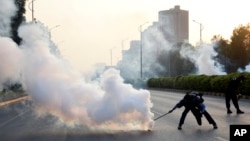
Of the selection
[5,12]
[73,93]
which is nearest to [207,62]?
[5,12]

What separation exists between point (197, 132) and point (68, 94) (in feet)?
16.3

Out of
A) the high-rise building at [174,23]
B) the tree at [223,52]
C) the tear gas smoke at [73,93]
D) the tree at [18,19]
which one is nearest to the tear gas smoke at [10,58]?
the tear gas smoke at [73,93]

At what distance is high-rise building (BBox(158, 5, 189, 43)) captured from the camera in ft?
550

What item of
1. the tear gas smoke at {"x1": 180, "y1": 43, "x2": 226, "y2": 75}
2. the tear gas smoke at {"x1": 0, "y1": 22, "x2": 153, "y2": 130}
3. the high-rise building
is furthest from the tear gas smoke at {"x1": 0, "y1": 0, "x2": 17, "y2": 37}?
the high-rise building

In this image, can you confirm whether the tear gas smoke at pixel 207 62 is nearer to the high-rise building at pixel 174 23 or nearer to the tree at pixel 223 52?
the tree at pixel 223 52

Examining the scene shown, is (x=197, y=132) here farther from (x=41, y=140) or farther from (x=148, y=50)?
(x=148, y=50)

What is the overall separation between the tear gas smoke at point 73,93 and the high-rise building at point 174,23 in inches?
5516

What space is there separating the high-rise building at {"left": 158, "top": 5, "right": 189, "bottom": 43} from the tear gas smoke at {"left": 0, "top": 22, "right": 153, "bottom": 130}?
140094 millimetres

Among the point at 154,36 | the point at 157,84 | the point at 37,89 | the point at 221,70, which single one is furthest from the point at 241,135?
the point at 154,36

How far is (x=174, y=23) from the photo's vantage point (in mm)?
180125

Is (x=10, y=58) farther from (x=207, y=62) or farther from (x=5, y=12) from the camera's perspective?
(x=207, y=62)

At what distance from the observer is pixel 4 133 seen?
17.2 meters

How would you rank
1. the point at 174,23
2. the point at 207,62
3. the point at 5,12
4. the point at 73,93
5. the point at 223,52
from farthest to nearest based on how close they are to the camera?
the point at 174,23 → the point at 223,52 → the point at 207,62 → the point at 5,12 → the point at 73,93

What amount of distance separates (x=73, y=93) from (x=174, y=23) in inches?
6419
